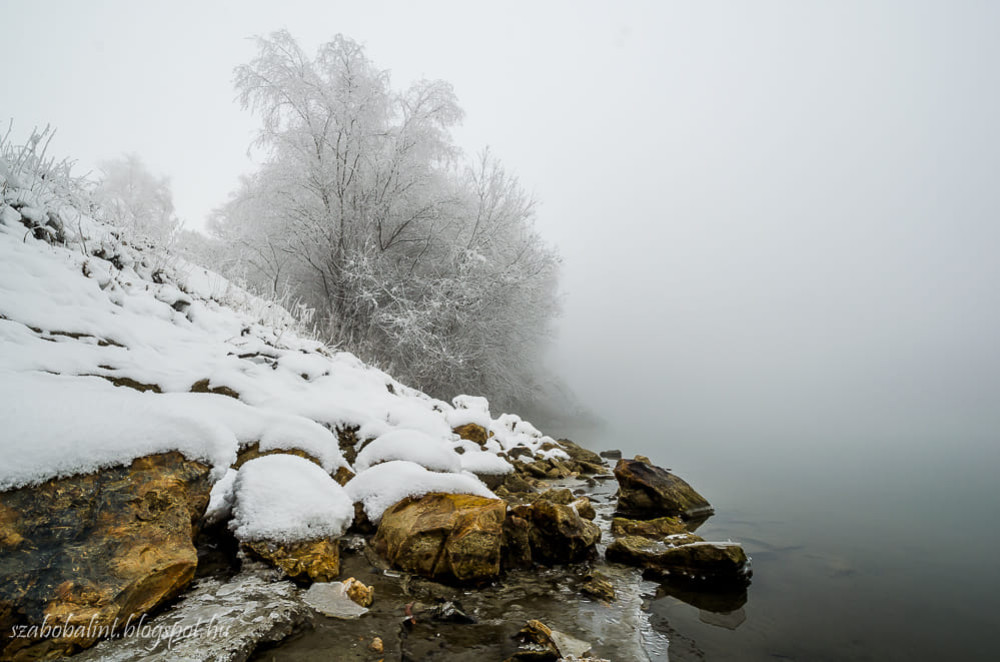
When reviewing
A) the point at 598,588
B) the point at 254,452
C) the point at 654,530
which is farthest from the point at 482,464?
the point at 254,452

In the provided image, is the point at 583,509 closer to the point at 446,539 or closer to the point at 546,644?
the point at 446,539

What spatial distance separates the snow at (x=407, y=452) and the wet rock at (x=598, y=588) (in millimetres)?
1306

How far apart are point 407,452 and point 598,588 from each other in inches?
67.8

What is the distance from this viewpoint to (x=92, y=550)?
168 cm

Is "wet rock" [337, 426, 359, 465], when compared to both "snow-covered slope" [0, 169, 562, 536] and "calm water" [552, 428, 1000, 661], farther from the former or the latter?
"calm water" [552, 428, 1000, 661]

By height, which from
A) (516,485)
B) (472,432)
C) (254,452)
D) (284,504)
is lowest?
(516,485)

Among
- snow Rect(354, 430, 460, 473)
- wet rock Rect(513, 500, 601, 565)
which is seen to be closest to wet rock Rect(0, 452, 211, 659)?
snow Rect(354, 430, 460, 473)

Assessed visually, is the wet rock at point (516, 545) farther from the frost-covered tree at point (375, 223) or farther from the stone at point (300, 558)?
the frost-covered tree at point (375, 223)

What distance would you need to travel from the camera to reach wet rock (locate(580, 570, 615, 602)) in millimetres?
2729

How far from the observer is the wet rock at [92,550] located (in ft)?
4.70

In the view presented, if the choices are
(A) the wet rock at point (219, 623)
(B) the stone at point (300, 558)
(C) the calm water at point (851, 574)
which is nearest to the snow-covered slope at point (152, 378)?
(B) the stone at point (300, 558)

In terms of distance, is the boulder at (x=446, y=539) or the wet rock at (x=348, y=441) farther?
the wet rock at (x=348, y=441)

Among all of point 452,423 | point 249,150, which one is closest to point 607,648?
point 452,423

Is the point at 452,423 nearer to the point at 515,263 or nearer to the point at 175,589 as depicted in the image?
the point at 175,589
